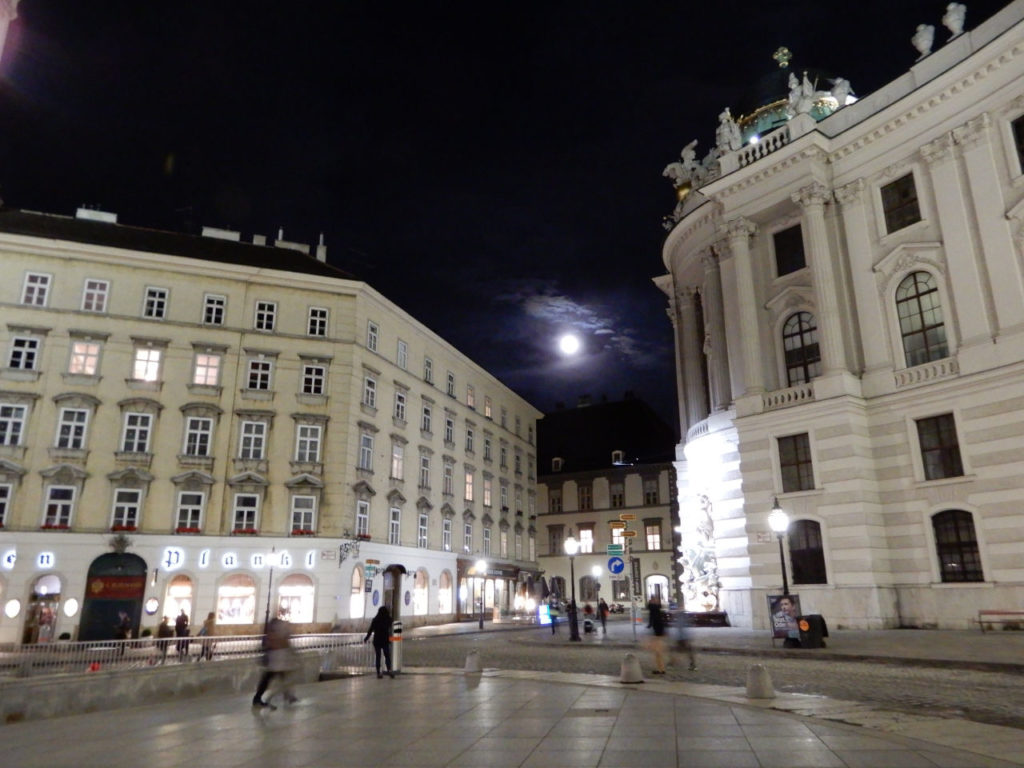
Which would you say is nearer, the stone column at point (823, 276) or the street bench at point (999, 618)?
the street bench at point (999, 618)

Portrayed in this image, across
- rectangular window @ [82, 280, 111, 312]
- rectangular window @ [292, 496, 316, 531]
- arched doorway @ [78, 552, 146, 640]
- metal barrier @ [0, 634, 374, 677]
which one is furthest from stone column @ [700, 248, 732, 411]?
rectangular window @ [82, 280, 111, 312]

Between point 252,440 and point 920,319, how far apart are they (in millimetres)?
30468

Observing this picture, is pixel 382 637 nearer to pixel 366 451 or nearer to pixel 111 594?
pixel 111 594

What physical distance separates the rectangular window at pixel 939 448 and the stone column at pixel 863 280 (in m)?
2.68

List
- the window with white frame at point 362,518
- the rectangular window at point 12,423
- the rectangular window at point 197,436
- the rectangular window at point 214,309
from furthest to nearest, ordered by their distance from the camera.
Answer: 1. the window with white frame at point 362,518
2. the rectangular window at point 214,309
3. the rectangular window at point 197,436
4. the rectangular window at point 12,423

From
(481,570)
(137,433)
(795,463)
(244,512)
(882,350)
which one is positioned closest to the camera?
(882,350)

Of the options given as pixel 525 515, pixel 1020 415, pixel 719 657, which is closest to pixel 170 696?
pixel 719 657

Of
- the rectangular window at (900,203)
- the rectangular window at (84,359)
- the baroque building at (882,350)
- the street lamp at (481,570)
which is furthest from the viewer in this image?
the street lamp at (481,570)

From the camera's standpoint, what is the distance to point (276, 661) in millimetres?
12414

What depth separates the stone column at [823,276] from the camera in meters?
27.3

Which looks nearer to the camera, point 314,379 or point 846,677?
point 846,677

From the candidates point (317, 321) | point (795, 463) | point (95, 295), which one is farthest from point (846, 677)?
point (95, 295)

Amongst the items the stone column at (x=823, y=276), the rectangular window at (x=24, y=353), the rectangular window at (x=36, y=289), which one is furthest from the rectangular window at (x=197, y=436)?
the stone column at (x=823, y=276)

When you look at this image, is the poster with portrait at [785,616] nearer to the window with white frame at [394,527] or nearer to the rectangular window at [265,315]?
the window with white frame at [394,527]
